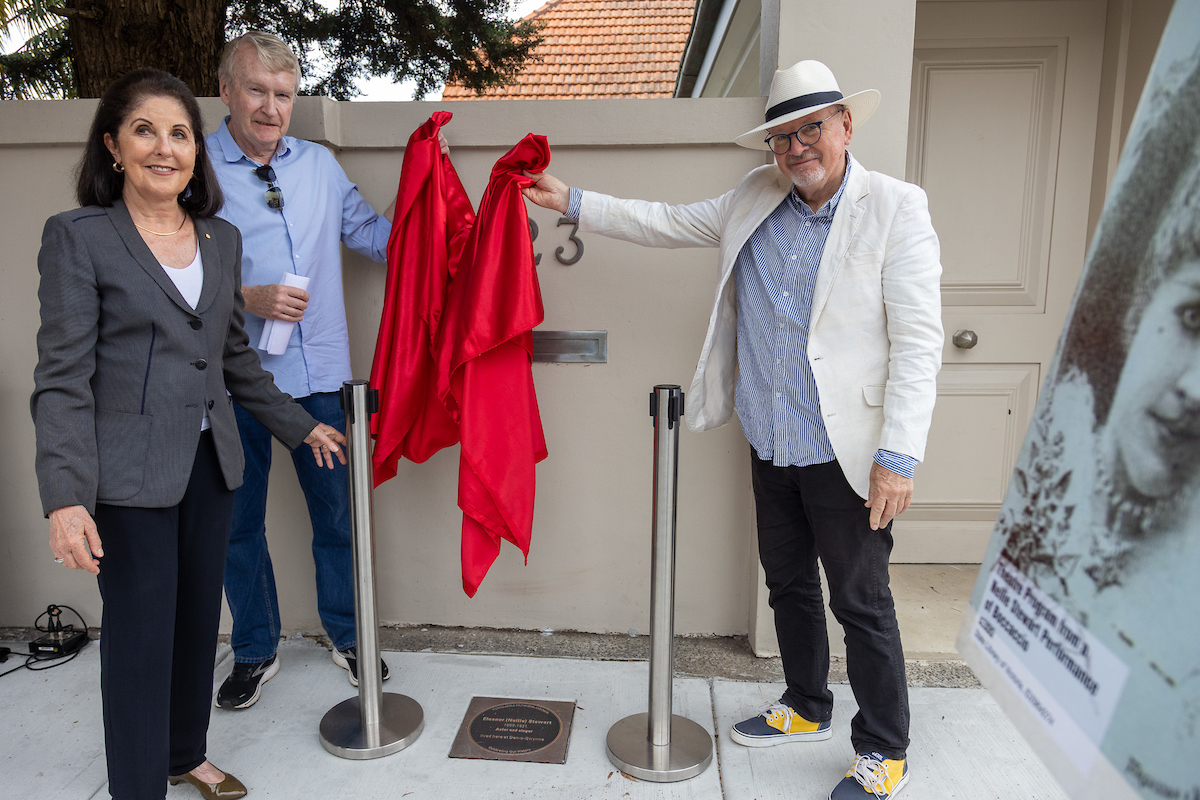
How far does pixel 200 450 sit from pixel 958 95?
3382mm

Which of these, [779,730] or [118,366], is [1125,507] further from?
[779,730]

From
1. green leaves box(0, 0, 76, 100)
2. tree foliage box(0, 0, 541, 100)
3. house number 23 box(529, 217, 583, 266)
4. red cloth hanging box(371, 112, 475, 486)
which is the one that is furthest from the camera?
green leaves box(0, 0, 76, 100)

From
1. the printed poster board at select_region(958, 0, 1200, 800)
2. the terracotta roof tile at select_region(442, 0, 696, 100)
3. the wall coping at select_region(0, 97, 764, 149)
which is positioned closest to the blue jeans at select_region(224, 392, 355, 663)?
the wall coping at select_region(0, 97, 764, 149)

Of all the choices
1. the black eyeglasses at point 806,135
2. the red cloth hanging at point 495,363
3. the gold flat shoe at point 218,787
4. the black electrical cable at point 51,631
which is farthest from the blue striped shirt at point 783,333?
the black electrical cable at point 51,631

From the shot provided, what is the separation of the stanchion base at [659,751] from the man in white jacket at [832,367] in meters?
0.43

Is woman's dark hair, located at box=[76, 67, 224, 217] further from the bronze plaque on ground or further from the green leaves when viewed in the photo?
the green leaves

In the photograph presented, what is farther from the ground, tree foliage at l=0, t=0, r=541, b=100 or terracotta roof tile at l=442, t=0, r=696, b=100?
terracotta roof tile at l=442, t=0, r=696, b=100

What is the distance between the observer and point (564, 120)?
9.66ft

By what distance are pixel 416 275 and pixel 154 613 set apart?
134cm

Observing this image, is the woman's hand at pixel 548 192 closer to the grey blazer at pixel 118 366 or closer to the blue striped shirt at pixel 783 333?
the blue striped shirt at pixel 783 333

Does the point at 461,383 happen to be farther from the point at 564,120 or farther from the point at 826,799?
the point at 826,799

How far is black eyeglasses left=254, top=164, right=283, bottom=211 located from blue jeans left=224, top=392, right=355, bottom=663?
662 mm

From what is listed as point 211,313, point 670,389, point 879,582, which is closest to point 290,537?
point 211,313

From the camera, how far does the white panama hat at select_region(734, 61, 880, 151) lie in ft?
6.93
